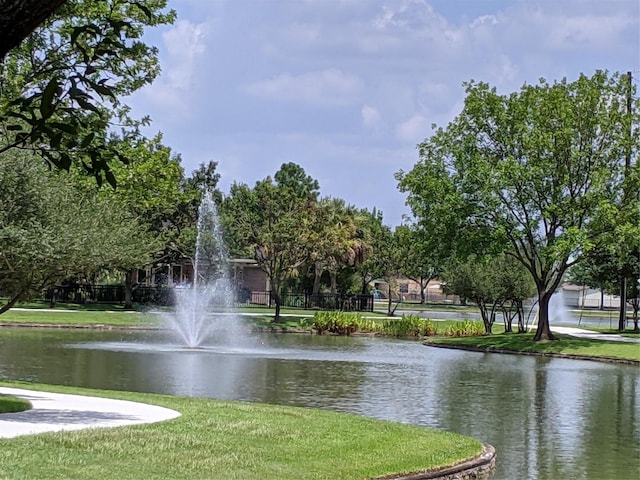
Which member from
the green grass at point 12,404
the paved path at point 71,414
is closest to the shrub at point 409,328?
the paved path at point 71,414

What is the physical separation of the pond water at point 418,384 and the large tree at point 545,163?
5.92m

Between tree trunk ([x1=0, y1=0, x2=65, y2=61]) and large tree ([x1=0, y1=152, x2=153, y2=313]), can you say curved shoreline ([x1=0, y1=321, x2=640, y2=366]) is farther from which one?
tree trunk ([x1=0, y1=0, x2=65, y2=61])

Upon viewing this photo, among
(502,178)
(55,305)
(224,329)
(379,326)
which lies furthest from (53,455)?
(55,305)

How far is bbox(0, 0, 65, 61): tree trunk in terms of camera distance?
295 centimetres

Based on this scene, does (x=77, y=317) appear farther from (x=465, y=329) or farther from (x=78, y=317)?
(x=465, y=329)

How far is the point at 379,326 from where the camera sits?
44.2 metres

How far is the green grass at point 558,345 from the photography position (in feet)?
105

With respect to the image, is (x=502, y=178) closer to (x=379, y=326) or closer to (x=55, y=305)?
(x=379, y=326)

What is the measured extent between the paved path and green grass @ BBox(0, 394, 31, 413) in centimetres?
13

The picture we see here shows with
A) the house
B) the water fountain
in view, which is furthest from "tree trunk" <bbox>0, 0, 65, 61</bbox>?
the house

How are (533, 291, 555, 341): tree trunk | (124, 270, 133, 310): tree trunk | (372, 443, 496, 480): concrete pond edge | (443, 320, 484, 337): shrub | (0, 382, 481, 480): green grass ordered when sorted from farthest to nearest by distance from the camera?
(124, 270, 133, 310): tree trunk, (443, 320, 484, 337): shrub, (533, 291, 555, 341): tree trunk, (372, 443, 496, 480): concrete pond edge, (0, 382, 481, 480): green grass

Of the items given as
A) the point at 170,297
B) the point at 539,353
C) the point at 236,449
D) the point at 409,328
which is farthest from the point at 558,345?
the point at 170,297

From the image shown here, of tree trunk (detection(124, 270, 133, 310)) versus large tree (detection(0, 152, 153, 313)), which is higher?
large tree (detection(0, 152, 153, 313))

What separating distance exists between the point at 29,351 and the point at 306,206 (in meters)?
26.4
